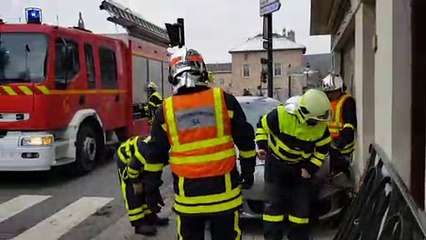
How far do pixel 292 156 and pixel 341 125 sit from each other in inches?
72.8

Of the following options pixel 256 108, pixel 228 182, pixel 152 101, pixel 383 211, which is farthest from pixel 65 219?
pixel 152 101

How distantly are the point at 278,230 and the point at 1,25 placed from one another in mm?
6410

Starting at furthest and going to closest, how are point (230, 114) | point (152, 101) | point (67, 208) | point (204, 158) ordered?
Answer: point (152, 101)
point (67, 208)
point (230, 114)
point (204, 158)

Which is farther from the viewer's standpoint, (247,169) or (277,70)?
(277,70)

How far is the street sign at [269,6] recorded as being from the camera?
1095 centimetres

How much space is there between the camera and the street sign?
10945 mm

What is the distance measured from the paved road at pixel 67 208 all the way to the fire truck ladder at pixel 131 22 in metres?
3.81

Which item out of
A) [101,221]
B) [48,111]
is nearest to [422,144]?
[101,221]

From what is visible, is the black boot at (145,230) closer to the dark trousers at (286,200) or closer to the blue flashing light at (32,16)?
the dark trousers at (286,200)

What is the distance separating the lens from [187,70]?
4.27 meters

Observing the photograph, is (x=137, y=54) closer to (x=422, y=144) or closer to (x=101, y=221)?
(x=101, y=221)

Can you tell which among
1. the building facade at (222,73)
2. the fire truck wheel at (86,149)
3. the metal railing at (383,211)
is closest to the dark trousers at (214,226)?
the metal railing at (383,211)

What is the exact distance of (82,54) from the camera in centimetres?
1064

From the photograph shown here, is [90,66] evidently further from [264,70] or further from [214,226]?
[264,70]
